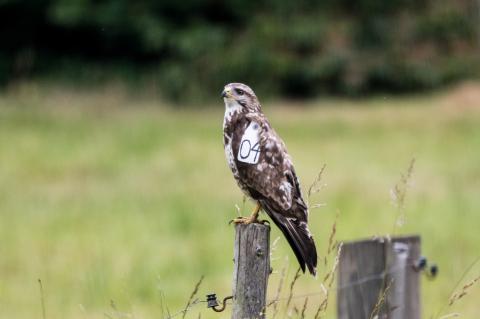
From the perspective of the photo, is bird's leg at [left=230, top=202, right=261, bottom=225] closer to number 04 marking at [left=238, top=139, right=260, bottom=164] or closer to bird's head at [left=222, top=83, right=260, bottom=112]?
number 04 marking at [left=238, top=139, right=260, bottom=164]

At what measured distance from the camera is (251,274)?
4270 millimetres

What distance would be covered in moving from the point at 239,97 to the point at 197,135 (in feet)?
47.4

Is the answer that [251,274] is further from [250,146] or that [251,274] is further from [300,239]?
[250,146]

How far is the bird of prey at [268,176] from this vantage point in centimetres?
458

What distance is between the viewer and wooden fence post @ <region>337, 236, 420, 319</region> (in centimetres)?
528

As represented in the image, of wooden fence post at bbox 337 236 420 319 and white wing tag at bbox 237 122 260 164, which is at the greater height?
white wing tag at bbox 237 122 260 164

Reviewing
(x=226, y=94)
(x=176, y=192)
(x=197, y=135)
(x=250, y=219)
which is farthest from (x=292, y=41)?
(x=250, y=219)

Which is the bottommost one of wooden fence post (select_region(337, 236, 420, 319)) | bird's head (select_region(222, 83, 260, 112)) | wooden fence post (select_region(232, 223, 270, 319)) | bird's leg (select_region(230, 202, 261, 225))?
wooden fence post (select_region(232, 223, 270, 319))

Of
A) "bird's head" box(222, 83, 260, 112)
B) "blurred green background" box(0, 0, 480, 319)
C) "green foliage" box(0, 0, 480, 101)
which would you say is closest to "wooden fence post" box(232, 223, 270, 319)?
"blurred green background" box(0, 0, 480, 319)

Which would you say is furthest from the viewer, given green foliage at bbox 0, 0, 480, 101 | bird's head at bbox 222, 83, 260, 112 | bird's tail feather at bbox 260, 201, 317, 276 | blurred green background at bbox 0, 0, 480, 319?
green foliage at bbox 0, 0, 480, 101

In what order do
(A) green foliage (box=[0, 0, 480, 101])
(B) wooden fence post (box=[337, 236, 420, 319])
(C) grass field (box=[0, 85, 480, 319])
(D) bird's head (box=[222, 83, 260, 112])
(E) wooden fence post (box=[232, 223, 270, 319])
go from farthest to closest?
(A) green foliage (box=[0, 0, 480, 101]) < (C) grass field (box=[0, 85, 480, 319]) < (B) wooden fence post (box=[337, 236, 420, 319]) < (D) bird's head (box=[222, 83, 260, 112]) < (E) wooden fence post (box=[232, 223, 270, 319])

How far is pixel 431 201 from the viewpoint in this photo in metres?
13.5

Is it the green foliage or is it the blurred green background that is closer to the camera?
the blurred green background

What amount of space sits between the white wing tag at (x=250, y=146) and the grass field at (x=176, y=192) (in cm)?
131
